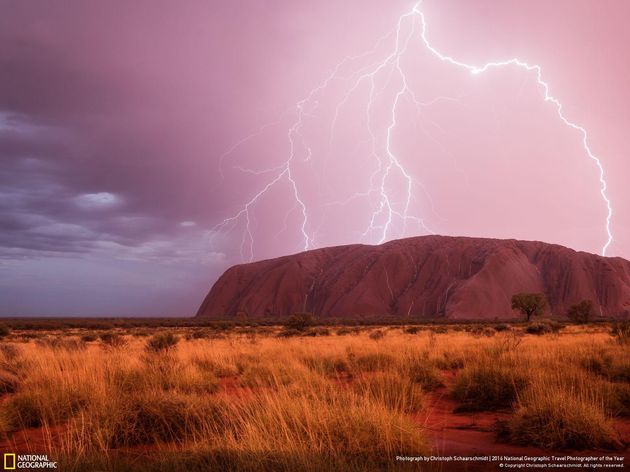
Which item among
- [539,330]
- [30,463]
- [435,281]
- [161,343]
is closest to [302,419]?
[30,463]

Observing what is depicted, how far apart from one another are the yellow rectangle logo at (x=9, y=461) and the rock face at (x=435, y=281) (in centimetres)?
7488

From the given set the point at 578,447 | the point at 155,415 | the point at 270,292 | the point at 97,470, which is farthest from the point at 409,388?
the point at 270,292

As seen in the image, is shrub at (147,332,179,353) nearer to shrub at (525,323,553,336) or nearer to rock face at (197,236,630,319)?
shrub at (525,323,553,336)

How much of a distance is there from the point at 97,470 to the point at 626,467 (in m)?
4.90

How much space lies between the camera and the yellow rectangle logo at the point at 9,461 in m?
4.16

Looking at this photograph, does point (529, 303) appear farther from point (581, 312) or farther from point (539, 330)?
point (539, 330)

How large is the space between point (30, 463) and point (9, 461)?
0.61 m

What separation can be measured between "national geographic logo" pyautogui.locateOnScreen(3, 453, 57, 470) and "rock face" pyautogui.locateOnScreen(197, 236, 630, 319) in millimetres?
75098

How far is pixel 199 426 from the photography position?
5.59m

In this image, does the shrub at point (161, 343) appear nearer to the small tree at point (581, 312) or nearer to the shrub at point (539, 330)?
the shrub at point (539, 330)

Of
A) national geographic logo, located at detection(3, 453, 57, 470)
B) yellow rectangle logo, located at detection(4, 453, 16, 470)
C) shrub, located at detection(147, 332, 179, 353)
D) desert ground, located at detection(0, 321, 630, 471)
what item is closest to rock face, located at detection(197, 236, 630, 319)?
shrub, located at detection(147, 332, 179, 353)

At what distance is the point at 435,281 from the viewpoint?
A: 91375 mm

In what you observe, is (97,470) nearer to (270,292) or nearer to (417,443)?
(417,443)

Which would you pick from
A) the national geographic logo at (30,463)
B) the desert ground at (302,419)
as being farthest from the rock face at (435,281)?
the national geographic logo at (30,463)
